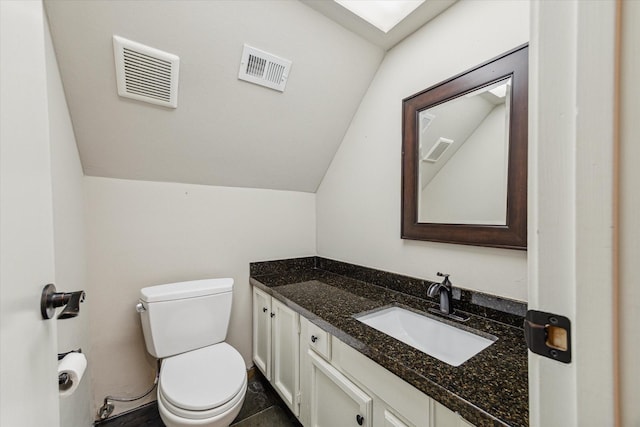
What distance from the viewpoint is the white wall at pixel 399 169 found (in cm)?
113

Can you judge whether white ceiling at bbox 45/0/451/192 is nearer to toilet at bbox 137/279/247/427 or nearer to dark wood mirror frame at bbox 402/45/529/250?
dark wood mirror frame at bbox 402/45/529/250

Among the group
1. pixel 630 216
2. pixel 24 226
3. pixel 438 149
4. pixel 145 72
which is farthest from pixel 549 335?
pixel 145 72

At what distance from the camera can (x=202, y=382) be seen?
1.30 metres

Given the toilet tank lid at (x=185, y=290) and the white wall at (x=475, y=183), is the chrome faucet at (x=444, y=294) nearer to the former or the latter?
the white wall at (x=475, y=183)

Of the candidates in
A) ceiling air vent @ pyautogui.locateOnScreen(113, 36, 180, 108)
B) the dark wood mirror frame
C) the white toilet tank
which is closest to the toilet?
the white toilet tank

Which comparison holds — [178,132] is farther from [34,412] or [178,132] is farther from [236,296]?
[34,412]

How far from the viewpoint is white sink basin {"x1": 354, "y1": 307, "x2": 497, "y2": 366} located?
3.56ft

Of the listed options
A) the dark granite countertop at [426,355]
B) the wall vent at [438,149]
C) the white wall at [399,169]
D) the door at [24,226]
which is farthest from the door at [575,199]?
the wall vent at [438,149]

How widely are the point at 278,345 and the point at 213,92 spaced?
1.48 metres

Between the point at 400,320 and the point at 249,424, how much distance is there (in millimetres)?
1109

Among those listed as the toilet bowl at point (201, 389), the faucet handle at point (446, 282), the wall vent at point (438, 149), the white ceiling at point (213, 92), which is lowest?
the toilet bowl at point (201, 389)

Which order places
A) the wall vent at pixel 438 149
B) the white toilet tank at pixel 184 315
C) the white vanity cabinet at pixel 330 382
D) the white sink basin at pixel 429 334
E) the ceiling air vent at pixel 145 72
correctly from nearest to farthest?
the white vanity cabinet at pixel 330 382 < the white sink basin at pixel 429 334 < the ceiling air vent at pixel 145 72 < the wall vent at pixel 438 149 < the white toilet tank at pixel 184 315

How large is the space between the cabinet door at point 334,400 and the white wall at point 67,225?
925 mm

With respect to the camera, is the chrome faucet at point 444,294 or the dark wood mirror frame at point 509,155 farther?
the chrome faucet at point 444,294
